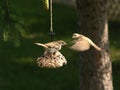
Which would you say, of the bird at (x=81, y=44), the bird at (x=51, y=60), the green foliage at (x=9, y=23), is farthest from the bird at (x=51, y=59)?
the green foliage at (x=9, y=23)

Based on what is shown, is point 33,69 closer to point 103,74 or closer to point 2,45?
point 2,45

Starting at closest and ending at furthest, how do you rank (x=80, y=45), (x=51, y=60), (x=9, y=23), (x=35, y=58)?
1. (x=80, y=45)
2. (x=51, y=60)
3. (x=9, y=23)
4. (x=35, y=58)

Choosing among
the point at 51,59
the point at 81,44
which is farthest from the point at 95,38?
the point at 81,44

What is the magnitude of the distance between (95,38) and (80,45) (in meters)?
2.21

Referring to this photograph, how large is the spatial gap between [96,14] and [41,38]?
5.79 metres

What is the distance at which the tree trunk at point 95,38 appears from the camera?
4098mm

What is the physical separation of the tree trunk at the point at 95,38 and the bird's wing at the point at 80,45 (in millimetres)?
2152

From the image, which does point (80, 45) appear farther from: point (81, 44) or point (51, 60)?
point (51, 60)

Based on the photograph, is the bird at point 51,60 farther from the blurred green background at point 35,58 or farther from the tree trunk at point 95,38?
the blurred green background at point 35,58

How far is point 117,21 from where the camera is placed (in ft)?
36.9

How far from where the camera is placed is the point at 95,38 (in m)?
4.10

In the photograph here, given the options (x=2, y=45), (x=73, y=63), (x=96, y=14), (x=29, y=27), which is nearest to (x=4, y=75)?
(x=73, y=63)

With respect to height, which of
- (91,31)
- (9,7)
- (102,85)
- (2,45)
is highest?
(9,7)

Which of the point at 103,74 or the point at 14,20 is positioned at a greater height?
the point at 14,20
